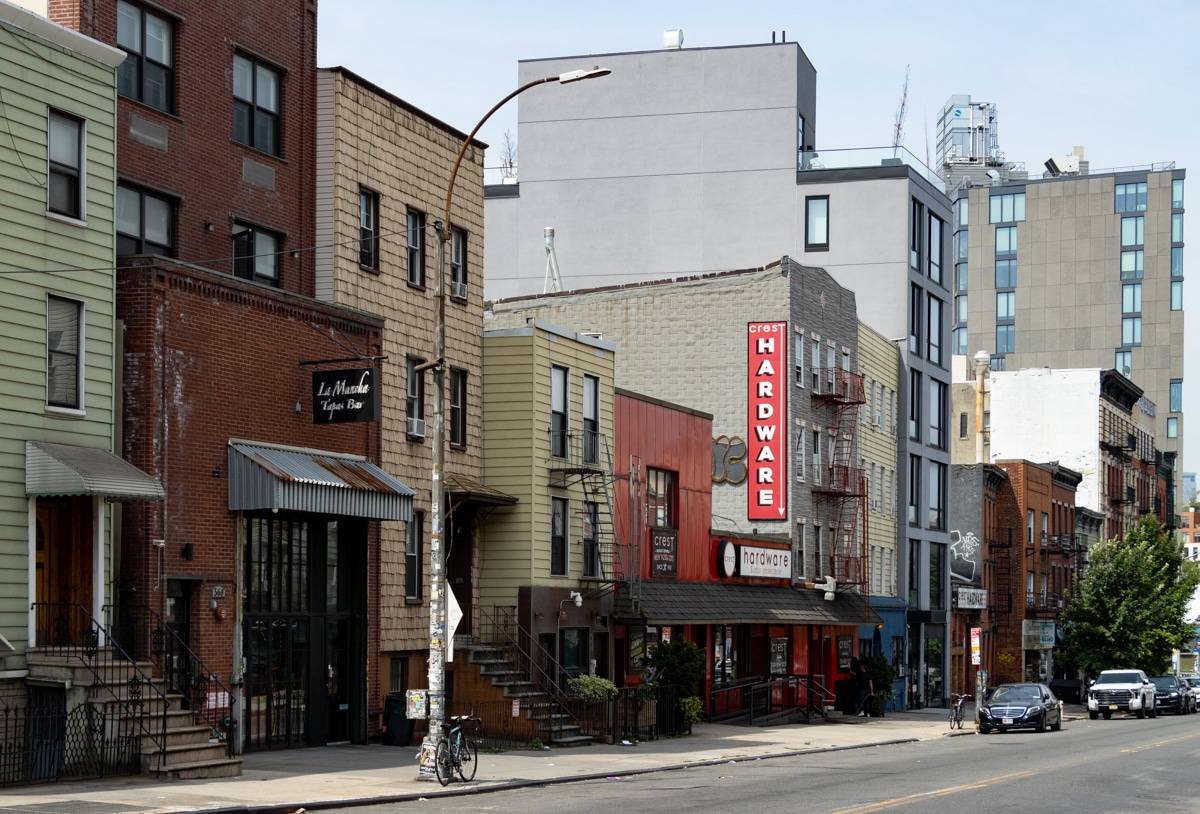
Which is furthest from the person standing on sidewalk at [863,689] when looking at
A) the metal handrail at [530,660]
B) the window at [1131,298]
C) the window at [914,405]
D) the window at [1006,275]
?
the window at [1131,298]

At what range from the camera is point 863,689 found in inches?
2073

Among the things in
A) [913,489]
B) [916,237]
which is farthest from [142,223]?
[913,489]

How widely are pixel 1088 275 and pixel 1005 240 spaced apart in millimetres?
Result: 7864

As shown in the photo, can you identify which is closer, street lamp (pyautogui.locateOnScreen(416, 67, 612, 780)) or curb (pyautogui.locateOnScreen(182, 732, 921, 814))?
curb (pyautogui.locateOnScreen(182, 732, 921, 814))

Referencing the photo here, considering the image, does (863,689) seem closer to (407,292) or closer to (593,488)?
(593,488)

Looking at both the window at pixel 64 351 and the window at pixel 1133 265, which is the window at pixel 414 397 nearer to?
the window at pixel 64 351

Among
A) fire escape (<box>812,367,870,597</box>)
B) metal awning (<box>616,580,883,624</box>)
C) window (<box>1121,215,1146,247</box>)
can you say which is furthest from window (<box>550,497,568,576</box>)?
window (<box>1121,215,1146,247</box>)

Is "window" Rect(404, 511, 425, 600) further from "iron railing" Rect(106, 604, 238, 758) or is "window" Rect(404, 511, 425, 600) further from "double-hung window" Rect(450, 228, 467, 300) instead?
"iron railing" Rect(106, 604, 238, 758)

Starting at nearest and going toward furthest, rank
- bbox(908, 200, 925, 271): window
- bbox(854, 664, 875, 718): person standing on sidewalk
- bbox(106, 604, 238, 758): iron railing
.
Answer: bbox(106, 604, 238, 758): iron railing < bbox(854, 664, 875, 718): person standing on sidewalk < bbox(908, 200, 925, 271): window

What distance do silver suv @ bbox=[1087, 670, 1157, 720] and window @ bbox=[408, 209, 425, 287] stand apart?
118 feet

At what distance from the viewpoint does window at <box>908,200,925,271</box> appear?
201 ft

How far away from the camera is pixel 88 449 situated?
2431cm

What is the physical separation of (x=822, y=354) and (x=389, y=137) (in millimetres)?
22644

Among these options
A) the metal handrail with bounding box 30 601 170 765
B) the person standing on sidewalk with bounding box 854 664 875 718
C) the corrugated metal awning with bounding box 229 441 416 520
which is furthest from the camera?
the person standing on sidewalk with bounding box 854 664 875 718
